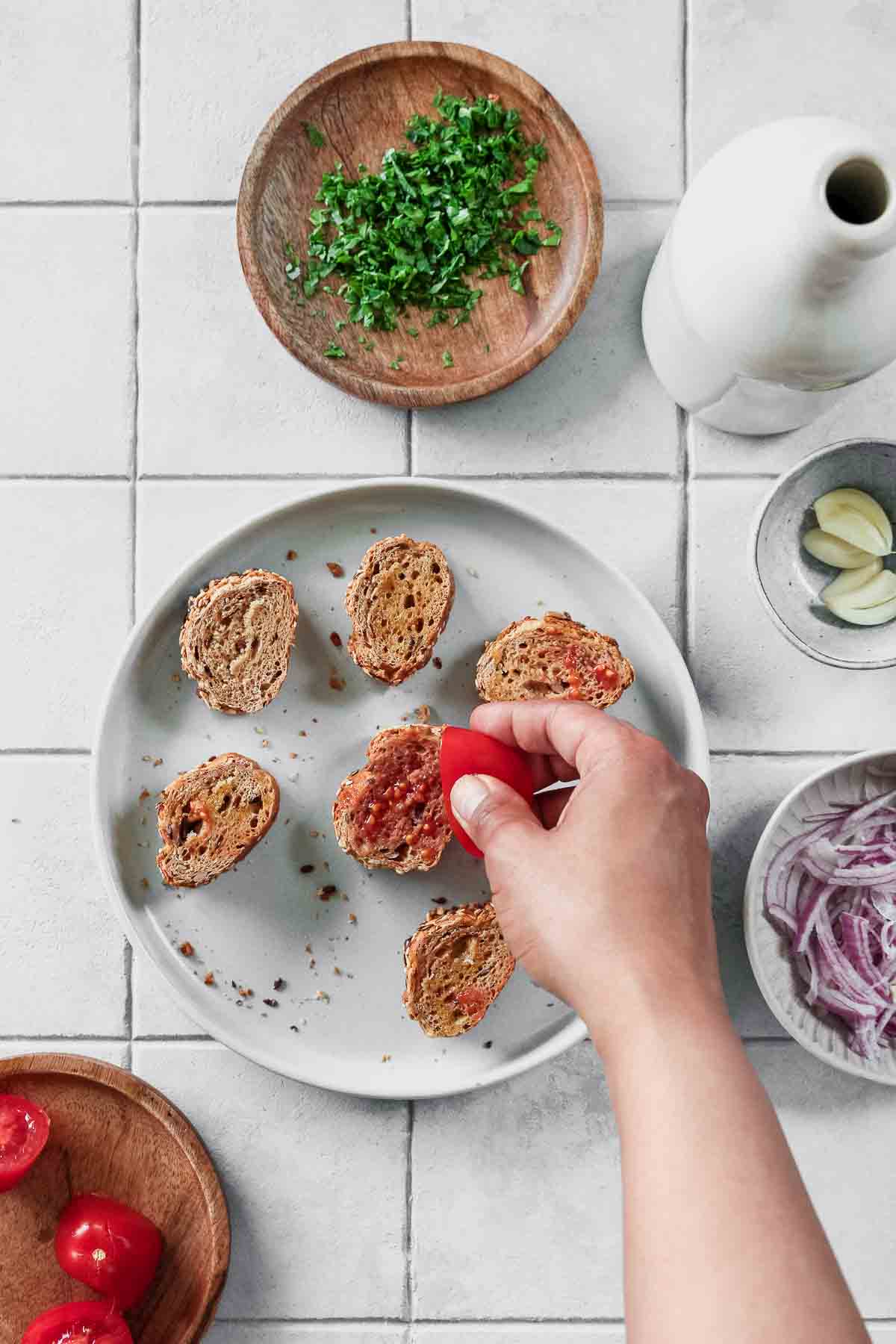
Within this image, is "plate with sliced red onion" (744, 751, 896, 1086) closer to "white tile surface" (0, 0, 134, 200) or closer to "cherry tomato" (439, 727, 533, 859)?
"cherry tomato" (439, 727, 533, 859)

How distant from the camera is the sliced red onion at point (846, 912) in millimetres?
1004

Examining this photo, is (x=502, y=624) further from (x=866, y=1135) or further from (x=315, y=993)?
(x=866, y=1135)

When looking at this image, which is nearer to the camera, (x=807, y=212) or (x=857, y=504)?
(x=807, y=212)

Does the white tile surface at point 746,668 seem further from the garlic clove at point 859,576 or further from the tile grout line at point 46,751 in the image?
the tile grout line at point 46,751

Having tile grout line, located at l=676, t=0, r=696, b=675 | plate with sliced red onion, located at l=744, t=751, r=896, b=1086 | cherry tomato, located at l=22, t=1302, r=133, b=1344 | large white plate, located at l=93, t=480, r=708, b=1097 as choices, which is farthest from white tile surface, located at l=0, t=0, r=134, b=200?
cherry tomato, located at l=22, t=1302, r=133, b=1344

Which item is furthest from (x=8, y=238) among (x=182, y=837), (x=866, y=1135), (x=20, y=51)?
(x=866, y=1135)

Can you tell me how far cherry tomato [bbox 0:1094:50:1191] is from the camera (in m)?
A: 0.98

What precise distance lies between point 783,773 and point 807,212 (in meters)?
0.52

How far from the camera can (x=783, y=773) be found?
105 centimetres

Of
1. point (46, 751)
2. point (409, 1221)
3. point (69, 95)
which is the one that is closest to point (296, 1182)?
point (409, 1221)

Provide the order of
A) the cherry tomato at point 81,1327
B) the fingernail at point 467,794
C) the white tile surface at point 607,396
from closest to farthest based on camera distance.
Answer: the fingernail at point 467,794 → the cherry tomato at point 81,1327 → the white tile surface at point 607,396

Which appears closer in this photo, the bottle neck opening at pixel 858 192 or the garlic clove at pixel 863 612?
the bottle neck opening at pixel 858 192

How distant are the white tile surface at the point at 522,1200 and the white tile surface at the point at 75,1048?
0.29m

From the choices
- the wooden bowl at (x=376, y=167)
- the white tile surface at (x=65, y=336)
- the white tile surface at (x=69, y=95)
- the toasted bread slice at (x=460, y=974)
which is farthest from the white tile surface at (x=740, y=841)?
the white tile surface at (x=69, y=95)
